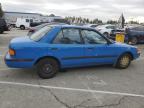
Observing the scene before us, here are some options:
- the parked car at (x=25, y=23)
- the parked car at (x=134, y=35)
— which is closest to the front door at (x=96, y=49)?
the parked car at (x=134, y=35)

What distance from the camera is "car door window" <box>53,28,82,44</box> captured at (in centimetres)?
662

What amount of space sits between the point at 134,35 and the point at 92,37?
1109 cm

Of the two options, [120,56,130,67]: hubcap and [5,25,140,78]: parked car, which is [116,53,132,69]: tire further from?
[5,25,140,78]: parked car

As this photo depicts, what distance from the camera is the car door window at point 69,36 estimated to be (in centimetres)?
662

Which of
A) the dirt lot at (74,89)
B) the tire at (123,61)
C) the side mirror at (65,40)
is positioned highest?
the side mirror at (65,40)

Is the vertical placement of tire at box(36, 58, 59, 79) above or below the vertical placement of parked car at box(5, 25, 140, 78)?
below

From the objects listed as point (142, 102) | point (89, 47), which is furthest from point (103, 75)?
point (142, 102)

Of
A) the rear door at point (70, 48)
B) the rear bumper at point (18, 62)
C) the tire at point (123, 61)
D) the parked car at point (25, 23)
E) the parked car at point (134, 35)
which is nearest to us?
the rear bumper at point (18, 62)

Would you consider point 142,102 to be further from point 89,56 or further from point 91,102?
point 89,56

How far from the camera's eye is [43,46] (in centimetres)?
630

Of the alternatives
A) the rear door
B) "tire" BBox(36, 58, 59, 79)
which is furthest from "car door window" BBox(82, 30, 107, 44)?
"tire" BBox(36, 58, 59, 79)

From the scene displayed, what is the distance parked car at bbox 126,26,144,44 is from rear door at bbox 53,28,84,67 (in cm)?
1123

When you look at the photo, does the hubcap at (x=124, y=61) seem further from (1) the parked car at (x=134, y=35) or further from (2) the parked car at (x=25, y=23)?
(2) the parked car at (x=25, y=23)

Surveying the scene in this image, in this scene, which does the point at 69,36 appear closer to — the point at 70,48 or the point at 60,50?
the point at 70,48
